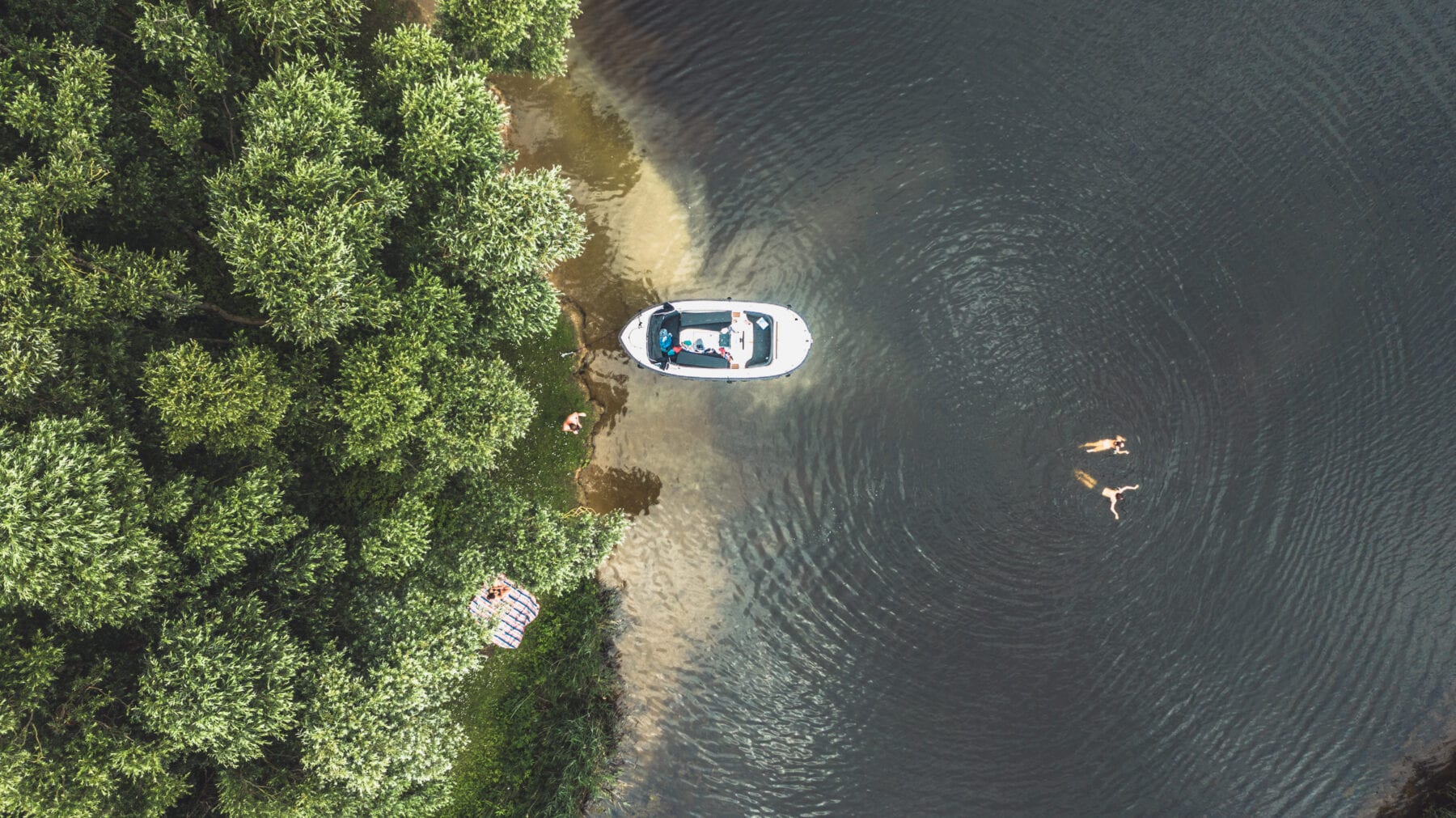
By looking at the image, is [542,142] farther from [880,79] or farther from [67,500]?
[67,500]

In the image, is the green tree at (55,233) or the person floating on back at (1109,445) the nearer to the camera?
the green tree at (55,233)

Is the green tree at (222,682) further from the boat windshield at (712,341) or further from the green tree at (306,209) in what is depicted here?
the boat windshield at (712,341)

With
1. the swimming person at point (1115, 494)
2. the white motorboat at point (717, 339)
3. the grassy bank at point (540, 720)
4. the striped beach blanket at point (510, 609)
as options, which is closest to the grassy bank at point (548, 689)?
the grassy bank at point (540, 720)

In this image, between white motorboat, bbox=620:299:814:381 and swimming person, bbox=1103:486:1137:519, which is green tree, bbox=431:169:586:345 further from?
swimming person, bbox=1103:486:1137:519

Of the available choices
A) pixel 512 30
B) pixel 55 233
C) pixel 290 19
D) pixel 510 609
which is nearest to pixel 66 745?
pixel 510 609

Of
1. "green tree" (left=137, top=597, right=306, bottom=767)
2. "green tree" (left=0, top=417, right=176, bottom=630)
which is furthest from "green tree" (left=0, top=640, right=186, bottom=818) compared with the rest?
"green tree" (left=0, top=417, right=176, bottom=630)
